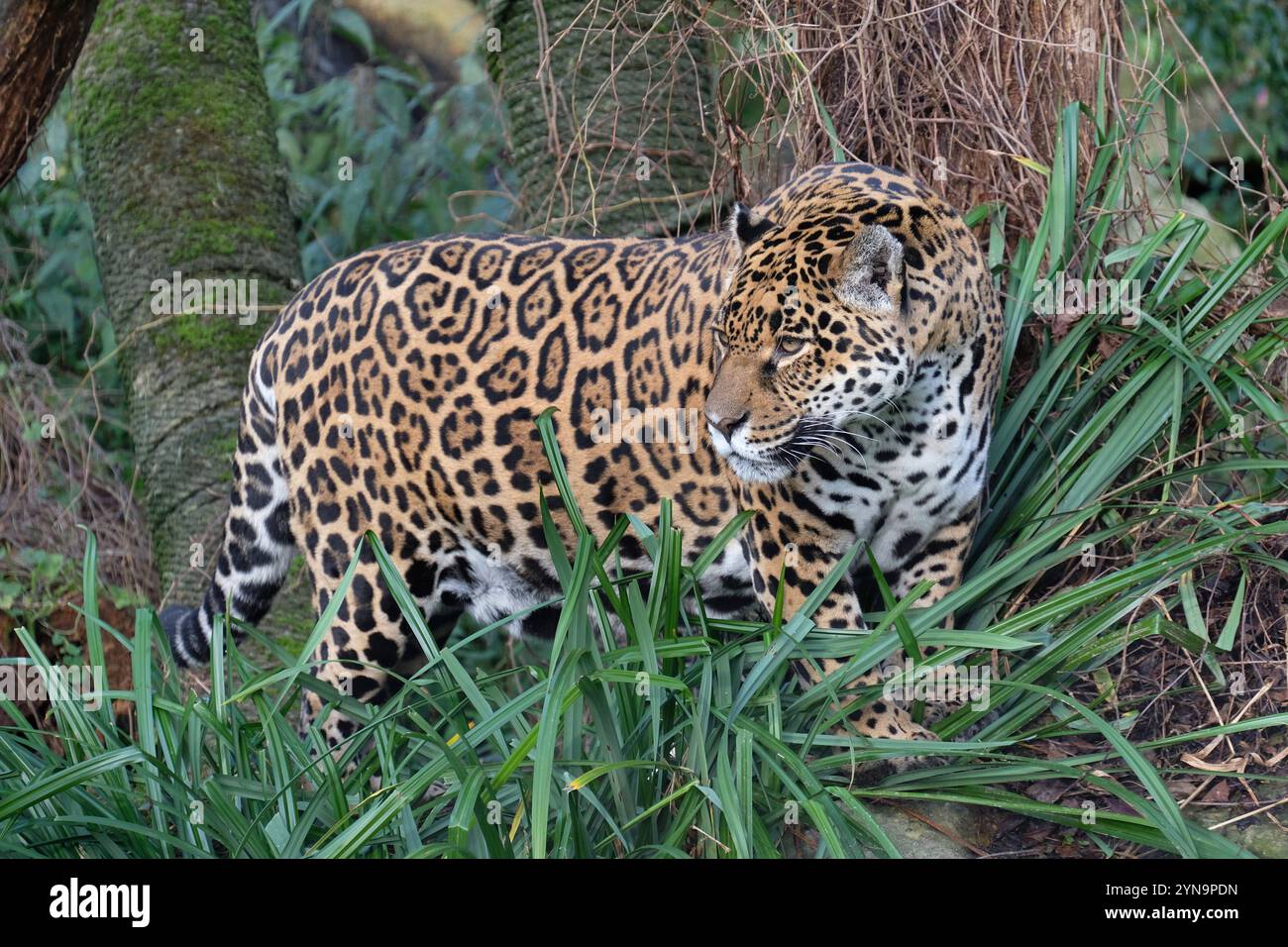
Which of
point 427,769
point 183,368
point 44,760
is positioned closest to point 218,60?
point 183,368

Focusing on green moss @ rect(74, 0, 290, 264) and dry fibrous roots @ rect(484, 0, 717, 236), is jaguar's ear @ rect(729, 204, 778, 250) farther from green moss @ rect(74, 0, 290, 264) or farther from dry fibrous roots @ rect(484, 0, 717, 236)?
green moss @ rect(74, 0, 290, 264)

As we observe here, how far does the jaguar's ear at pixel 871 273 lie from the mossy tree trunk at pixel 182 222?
4.52 meters

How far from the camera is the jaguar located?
16.3 ft

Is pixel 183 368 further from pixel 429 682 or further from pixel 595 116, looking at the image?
pixel 429 682

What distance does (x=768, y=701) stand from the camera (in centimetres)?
473

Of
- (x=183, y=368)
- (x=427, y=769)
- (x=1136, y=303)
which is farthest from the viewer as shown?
(x=183, y=368)

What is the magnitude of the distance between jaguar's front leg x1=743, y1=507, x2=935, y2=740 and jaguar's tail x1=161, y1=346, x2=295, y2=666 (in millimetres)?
2070

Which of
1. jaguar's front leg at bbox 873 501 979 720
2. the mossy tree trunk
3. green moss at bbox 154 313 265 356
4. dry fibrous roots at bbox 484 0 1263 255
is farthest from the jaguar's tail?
jaguar's front leg at bbox 873 501 979 720

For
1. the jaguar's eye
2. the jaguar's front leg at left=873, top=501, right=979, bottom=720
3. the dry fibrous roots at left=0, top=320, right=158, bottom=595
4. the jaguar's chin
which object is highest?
the jaguar's eye

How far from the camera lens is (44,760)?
16.9 ft

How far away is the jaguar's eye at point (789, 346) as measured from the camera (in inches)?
195

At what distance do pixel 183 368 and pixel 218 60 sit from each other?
200 centimetres

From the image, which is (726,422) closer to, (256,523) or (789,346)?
(789,346)

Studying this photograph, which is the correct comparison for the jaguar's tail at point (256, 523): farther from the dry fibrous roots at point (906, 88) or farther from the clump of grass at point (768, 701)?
the dry fibrous roots at point (906, 88)
